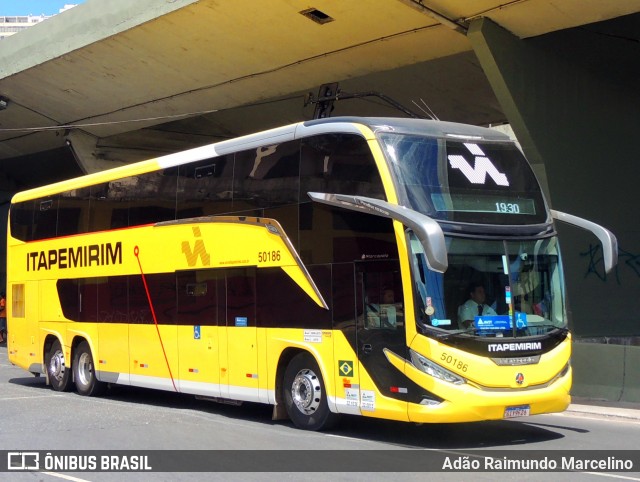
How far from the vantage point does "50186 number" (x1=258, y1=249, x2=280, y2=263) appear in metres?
11.9

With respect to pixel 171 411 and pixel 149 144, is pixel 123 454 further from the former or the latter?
pixel 149 144

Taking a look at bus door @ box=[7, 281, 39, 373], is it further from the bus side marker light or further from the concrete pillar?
the concrete pillar

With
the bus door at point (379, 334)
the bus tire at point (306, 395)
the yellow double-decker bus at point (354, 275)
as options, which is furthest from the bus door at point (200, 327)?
the bus door at point (379, 334)

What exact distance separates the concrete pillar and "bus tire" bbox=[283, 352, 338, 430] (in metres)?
8.63

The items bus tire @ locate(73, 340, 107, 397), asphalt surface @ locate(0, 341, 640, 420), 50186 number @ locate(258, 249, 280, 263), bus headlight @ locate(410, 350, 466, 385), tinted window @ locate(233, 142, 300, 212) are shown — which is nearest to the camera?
bus headlight @ locate(410, 350, 466, 385)

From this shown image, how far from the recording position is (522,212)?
10672mm

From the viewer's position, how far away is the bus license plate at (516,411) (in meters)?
9.87

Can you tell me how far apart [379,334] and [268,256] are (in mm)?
2461

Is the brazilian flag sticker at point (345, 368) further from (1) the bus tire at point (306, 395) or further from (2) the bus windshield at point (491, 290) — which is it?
(2) the bus windshield at point (491, 290)

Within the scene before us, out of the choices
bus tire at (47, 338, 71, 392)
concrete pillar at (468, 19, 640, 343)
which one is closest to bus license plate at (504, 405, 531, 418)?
concrete pillar at (468, 19, 640, 343)

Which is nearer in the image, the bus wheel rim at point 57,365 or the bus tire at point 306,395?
the bus tire at point 306,395

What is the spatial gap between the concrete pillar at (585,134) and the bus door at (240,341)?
800 centimetres
